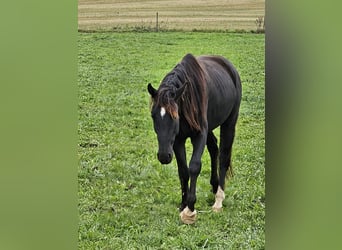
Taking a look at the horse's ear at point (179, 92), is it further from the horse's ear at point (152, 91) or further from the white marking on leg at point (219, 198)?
the white marking on leg at point (219, 198)

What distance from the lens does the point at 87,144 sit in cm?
261

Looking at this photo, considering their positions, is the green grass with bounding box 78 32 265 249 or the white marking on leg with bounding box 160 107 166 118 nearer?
the white marking on leg with bounding box 160 107 166 118

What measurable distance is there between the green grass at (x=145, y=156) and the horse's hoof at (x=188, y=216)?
25 millimetres

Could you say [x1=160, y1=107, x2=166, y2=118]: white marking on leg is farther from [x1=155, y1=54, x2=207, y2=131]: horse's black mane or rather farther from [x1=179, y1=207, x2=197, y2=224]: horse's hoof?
[x1=179, y1=207, x2=197, y2=224]: horse's hoof

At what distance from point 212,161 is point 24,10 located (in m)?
1.20

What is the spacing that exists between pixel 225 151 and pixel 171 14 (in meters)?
0.73

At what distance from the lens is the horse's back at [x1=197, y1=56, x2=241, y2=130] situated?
2.56m

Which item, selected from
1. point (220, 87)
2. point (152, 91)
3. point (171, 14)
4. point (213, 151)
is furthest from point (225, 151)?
point (171, 14)

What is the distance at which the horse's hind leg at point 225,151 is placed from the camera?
2.56 m

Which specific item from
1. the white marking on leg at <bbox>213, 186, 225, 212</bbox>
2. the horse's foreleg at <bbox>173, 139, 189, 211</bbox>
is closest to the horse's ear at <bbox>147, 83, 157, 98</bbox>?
the horse's foreleg at <bbox>173, 139, 189, 211</bbox>

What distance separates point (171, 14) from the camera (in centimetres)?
257

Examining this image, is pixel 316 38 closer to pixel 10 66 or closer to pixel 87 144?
pixel 87 144

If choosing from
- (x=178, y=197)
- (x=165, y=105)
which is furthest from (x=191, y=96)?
(x=178, y=197)

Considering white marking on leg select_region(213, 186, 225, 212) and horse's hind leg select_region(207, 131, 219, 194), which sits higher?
horse's hind leg select_region(207, 131, 219, 194)
